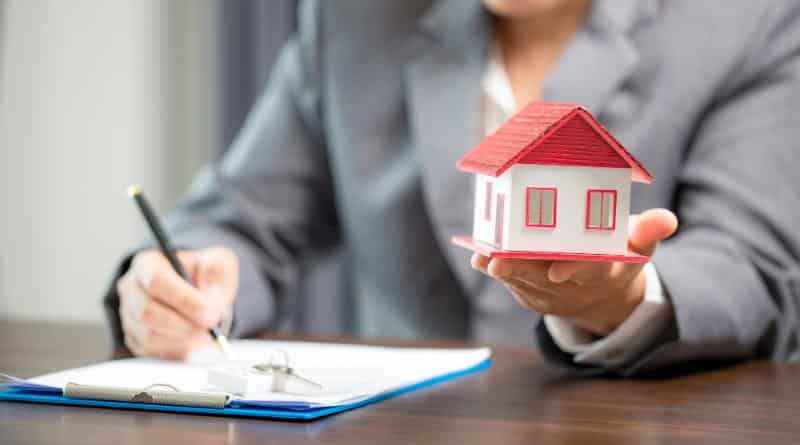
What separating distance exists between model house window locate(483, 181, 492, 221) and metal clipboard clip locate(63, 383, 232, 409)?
0.82 feet

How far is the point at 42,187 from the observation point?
2.76 meters

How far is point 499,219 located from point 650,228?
0.38ft

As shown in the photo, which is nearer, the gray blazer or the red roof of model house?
the red roof of model house

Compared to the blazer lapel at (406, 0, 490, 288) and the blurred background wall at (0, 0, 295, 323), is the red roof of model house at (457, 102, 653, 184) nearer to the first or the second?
the blazer lapel at (406, 0, 490, 288)

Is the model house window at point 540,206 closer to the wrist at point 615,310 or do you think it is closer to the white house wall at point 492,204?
the white house wall at point 492,204

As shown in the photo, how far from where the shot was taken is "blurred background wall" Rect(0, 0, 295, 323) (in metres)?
2.73

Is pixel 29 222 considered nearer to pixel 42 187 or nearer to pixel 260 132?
pixel 42 187

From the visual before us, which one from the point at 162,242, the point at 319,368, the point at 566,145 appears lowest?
the point at 319,368

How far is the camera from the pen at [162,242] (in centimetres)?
99

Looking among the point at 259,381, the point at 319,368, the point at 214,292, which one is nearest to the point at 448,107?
the point at 214,292

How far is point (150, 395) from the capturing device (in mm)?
733

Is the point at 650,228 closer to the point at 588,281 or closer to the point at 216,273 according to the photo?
the point at 588,281

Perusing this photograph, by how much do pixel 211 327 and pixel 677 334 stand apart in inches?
18.0

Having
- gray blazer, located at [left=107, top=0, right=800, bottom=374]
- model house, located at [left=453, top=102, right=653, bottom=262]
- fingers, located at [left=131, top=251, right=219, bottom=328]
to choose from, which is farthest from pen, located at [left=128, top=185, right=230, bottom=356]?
model house, located at [left=453, top=102, right=653, bottom=262]
